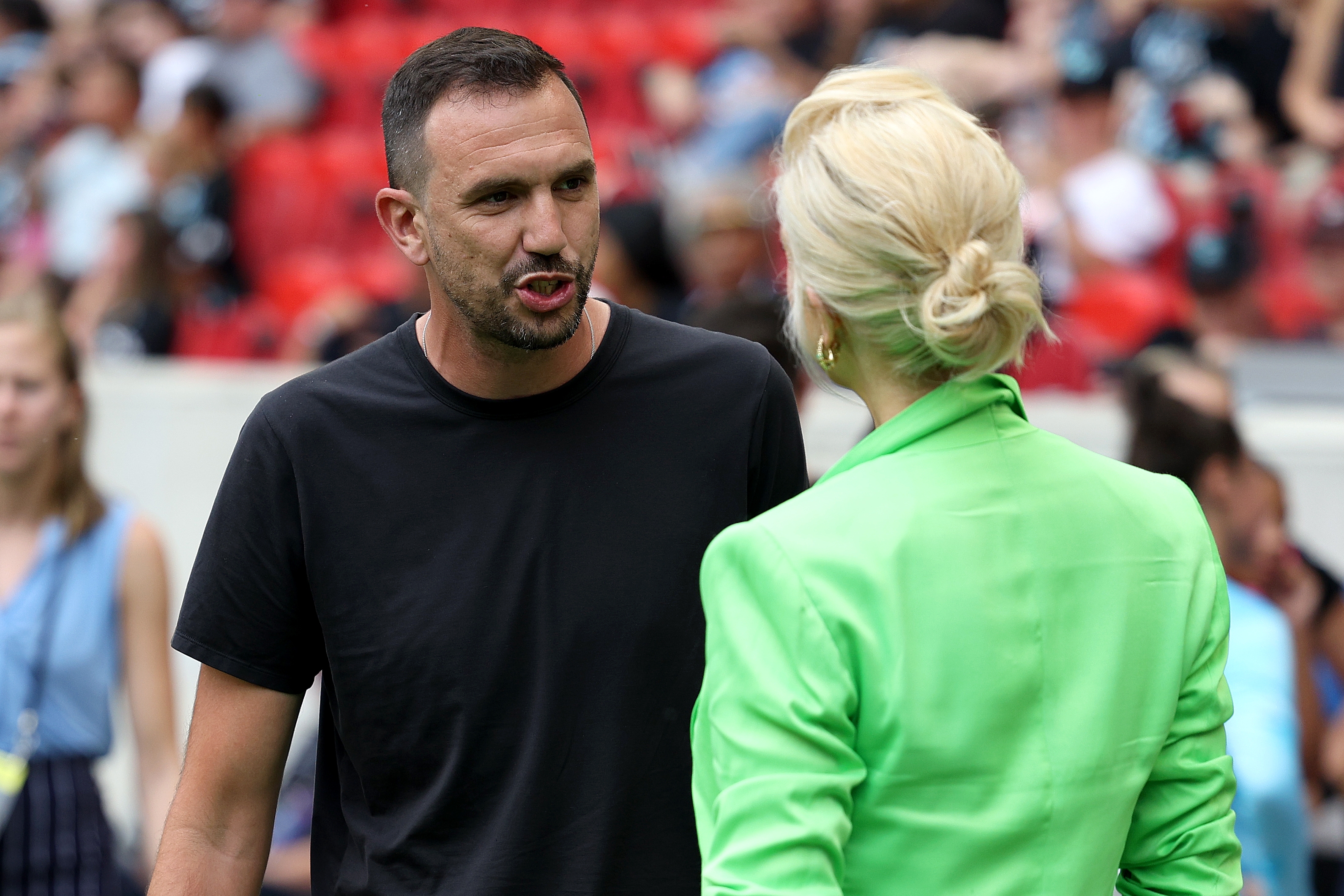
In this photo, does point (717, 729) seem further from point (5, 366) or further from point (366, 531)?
point (5, 366)

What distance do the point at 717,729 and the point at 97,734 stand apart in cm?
208

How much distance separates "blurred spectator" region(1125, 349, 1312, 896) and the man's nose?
1393 millimetres

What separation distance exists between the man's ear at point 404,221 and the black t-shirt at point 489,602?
6.1 inches

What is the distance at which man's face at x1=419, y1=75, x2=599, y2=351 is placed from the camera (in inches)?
68.0

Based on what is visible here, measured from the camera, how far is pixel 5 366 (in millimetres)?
3109

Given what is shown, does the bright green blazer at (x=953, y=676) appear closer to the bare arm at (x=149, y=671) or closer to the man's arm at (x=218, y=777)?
the man's arm at (x=218, y=777)

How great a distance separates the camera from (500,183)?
5.67 feet

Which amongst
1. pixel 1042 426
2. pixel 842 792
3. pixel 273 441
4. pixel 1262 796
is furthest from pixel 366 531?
pixel 1042 426

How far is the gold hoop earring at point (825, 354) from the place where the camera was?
1.50m

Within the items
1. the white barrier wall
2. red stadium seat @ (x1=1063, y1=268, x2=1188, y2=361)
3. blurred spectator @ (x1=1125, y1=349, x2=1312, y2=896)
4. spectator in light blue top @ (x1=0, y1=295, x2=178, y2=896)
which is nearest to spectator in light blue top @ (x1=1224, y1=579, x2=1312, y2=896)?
blurred spectator @ (x1=1125, y1=349, x2=1312, y2=896)

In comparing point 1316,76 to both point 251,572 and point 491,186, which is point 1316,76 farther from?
point 251,572

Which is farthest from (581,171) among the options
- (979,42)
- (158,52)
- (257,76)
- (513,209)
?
(158,52)

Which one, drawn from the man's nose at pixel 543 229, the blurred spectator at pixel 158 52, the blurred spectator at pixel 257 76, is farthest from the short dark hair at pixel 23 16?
the man's nose at pixel 543 229

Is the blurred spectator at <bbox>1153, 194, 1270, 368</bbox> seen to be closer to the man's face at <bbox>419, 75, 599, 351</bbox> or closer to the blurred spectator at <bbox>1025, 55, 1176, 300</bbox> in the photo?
the blurred spectator at <bbox>1025, 55, 1176, 300</bbox>
